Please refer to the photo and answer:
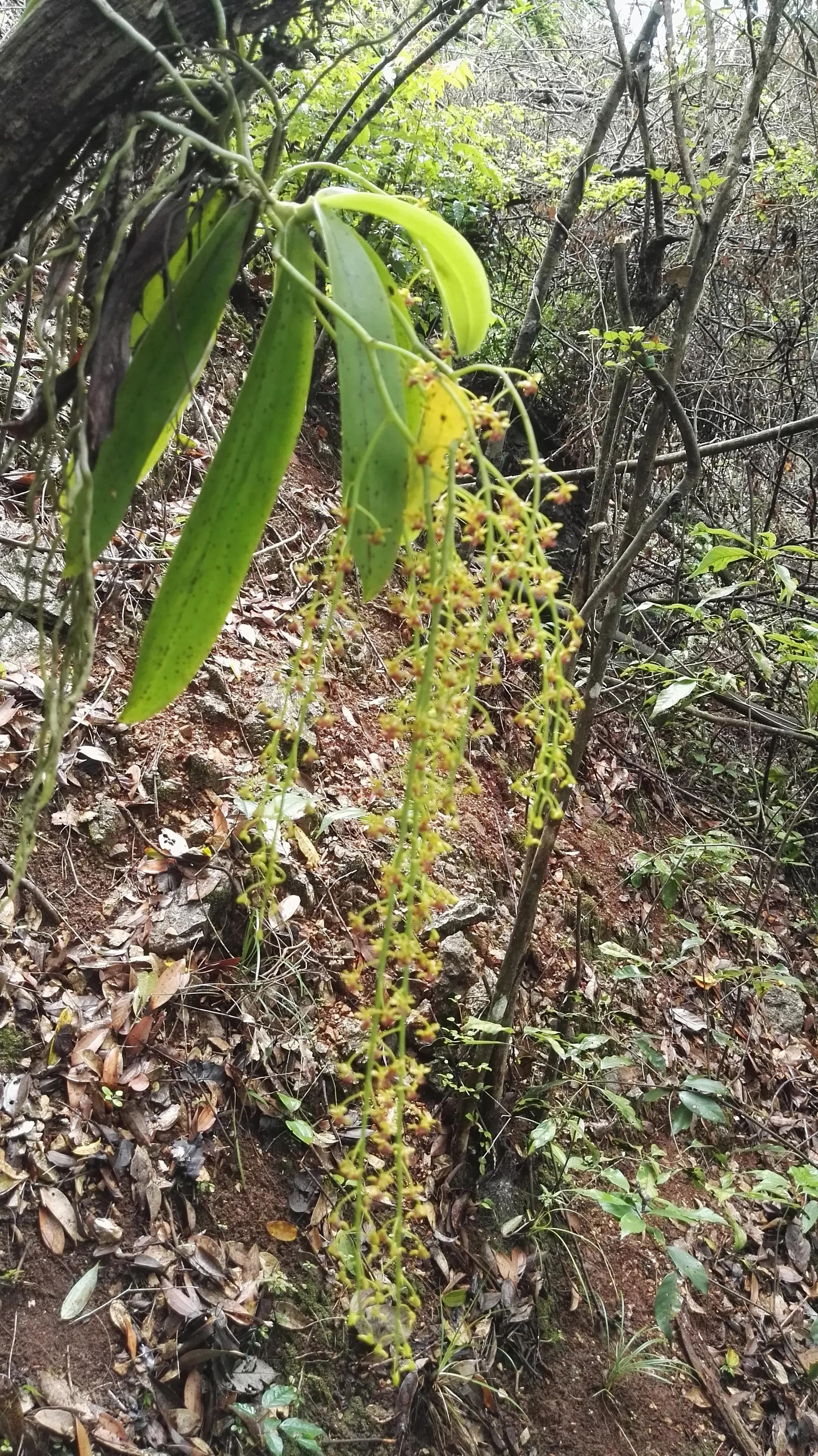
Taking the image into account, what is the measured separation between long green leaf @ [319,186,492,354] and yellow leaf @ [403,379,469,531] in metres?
0.10

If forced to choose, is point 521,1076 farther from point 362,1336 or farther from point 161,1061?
point 362,1336

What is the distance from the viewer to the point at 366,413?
0.61 meters

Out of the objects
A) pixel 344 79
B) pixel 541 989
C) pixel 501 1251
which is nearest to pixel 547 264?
pixel 344 79

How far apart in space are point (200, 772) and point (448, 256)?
1372 mm

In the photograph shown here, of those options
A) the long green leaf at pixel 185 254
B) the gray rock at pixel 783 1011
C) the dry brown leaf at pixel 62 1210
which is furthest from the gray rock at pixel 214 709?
the gray rock at pixel 783 1011

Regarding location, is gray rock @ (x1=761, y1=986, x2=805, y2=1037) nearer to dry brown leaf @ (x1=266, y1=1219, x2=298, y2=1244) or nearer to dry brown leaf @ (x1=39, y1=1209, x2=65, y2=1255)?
dry brown leaf @ (x1=266, y1=1219, x2=298, y2=1244)

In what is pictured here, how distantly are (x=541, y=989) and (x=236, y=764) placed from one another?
97cm

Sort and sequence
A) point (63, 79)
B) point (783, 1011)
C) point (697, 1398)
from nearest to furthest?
point (63, 79), point (697, 1398), point (783, 1011)

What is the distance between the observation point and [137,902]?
64.5 inches

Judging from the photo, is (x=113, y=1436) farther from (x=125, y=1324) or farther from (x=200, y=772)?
(x=200, y=772)

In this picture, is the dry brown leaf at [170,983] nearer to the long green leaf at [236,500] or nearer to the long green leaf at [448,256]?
the long green leaf at [236,500]

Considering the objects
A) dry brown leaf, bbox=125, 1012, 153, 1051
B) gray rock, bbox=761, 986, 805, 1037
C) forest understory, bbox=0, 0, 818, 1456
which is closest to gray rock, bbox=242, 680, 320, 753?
forest understory, bbox=0, 0, 818, 1456

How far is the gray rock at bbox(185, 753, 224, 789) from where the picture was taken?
185cm

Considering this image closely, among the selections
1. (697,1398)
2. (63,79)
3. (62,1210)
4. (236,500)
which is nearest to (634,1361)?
(697,1398)
